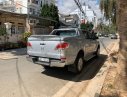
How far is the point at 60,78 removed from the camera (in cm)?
856

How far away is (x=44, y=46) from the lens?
8461 mm

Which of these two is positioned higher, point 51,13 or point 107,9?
point 51,13

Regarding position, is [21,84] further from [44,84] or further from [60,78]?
[60,78]

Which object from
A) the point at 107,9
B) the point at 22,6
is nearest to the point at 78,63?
the point at 107,9

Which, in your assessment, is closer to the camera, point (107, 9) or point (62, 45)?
point (62, 45)

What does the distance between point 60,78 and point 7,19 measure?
20.3 metres

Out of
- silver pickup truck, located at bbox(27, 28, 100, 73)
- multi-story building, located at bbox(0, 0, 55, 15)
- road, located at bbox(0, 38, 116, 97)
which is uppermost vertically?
multi-story building, located at bbox(0, 0, 55, 15)

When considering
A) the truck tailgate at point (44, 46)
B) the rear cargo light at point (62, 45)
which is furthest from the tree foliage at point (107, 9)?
the rear cargo light at point (62, 45)

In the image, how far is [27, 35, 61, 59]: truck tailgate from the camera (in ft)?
26.7

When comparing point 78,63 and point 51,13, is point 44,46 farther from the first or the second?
point 51,13

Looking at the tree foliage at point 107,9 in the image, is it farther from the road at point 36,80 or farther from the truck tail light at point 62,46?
the truck tail light at point 62,46

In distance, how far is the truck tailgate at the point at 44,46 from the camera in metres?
8.14

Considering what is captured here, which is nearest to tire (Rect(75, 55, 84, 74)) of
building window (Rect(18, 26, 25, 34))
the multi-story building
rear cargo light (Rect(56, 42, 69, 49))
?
rear cargo light (Rect(56, 42, 69, 49))

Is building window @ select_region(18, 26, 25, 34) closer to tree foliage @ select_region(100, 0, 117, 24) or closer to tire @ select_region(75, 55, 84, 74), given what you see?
tree foliage @ select_region(100, 0, 117, 24)
